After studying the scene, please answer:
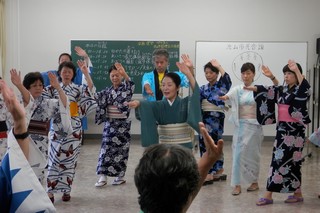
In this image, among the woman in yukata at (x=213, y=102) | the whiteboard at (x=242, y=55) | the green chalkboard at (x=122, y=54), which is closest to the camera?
the woman in yukata at (x=213, y=102)

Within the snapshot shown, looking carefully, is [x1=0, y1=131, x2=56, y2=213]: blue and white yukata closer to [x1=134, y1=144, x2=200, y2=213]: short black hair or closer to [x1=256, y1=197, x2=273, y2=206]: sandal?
[x1=134, y1=144, x2=200, y2=213]: short black hair

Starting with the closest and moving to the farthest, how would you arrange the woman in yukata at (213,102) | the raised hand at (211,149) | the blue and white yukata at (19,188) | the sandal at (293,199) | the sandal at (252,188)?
the blue and white yukata at (19,188), the raised hand at (211,149), the sandal at (293,199), the sandal at (252,188), the woman in yukata at (213,102)

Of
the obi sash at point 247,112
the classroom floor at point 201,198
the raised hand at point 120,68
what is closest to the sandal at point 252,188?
the classroom floor at point 201,198

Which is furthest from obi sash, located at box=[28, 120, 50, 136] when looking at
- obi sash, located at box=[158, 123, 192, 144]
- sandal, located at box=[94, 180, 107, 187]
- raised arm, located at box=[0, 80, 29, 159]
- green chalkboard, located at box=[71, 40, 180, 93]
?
green chalkboard, located at box=[71, 40, 180, 93]

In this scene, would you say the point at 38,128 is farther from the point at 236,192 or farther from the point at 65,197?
the point at 236,192

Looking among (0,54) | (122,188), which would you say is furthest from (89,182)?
(0,54)

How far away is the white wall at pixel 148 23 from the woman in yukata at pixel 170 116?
163 inches

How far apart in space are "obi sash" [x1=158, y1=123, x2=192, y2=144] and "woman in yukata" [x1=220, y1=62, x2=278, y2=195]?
35.9 inches

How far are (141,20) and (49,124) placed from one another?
4.44 metres

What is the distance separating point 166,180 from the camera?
1.19 m

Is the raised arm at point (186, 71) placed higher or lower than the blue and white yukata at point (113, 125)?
higher

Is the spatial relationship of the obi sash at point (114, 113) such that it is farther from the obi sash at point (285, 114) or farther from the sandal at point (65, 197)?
the obi sash at point (285, 114)

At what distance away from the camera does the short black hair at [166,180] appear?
1194 mm

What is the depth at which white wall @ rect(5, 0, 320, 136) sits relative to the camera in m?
7.90
